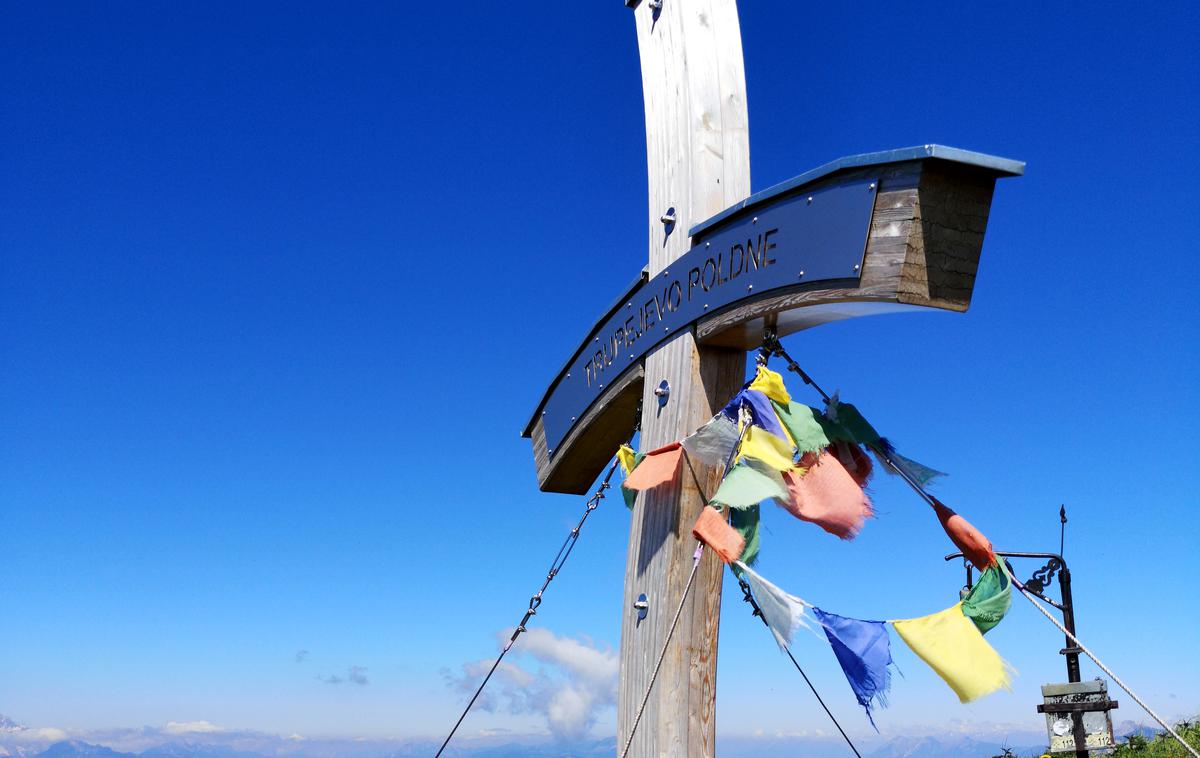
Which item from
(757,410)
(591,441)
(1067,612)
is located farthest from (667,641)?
(1067,612)

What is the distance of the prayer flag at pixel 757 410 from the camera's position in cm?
357

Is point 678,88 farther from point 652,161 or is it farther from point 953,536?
point 953,536

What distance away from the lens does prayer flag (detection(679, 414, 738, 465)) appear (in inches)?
142

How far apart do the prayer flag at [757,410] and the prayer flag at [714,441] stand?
0.04m

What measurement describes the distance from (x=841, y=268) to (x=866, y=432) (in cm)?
71

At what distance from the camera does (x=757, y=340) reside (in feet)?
12.7

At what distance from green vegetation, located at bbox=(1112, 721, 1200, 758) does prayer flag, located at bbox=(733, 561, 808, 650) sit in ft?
20.5

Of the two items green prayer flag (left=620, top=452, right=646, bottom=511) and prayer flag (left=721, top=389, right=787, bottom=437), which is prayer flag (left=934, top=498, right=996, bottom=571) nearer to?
prayer flag (left=721, top=389, right=787, bottom=437)

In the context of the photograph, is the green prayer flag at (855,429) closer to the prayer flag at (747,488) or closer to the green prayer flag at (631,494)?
the prayer flag at (747,488)

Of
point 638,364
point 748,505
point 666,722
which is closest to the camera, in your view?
point 748,505

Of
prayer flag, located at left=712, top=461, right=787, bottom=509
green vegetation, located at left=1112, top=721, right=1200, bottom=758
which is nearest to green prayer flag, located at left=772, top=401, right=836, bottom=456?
prayer flag, located at left=712, top=461, right=787, bottom=509

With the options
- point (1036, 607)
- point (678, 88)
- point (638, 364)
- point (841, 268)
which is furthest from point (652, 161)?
point (1036, 607)

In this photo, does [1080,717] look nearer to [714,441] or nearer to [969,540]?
[969,540]

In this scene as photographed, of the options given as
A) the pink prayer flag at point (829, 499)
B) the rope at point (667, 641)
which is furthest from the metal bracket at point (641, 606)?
the pink prayer flag at point (829, 499)
